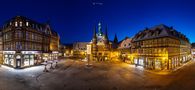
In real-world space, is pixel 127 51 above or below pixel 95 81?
above

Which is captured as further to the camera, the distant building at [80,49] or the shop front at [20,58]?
the distant building at [80,49]

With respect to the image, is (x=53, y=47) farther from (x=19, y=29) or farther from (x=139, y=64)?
(x=139, y=64)

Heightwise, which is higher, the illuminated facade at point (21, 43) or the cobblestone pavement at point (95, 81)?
the illuminated facade at point (21, 43)

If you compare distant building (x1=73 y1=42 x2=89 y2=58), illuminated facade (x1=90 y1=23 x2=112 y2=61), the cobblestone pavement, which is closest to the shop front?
the cobblestone pavement

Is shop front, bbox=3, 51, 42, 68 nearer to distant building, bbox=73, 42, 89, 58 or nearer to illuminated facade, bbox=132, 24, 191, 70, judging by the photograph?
illuminated facade, bbox=132, 24, 191, 70

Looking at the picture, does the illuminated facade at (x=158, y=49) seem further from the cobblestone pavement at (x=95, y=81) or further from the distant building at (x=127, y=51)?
the distant building at (x=127, y=51)

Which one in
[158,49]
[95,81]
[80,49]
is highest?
[158,49]

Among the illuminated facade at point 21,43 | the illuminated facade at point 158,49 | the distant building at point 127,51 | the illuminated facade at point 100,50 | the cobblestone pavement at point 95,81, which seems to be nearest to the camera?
the cobblestone pavement at point 95,81

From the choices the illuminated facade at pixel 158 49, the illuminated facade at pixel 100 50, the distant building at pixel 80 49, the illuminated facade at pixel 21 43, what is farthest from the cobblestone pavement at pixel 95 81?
the distant building at pixel 80 49

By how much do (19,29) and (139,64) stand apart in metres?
35.3

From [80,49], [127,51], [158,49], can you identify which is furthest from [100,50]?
[158,49]

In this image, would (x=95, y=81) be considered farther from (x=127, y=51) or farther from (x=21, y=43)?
(x=127, y=51)

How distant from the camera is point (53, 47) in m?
53.5

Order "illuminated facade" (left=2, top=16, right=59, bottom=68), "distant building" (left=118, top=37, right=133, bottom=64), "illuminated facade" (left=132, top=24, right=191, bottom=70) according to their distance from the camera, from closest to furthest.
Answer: "illuminated facade" (left=132, top=24, right=191, bottom=70) < "illuminated facade" (left=2, top=16, right=59, bottom=68) < "distant building" (left=118, top=37, right=133, bottom=64)
